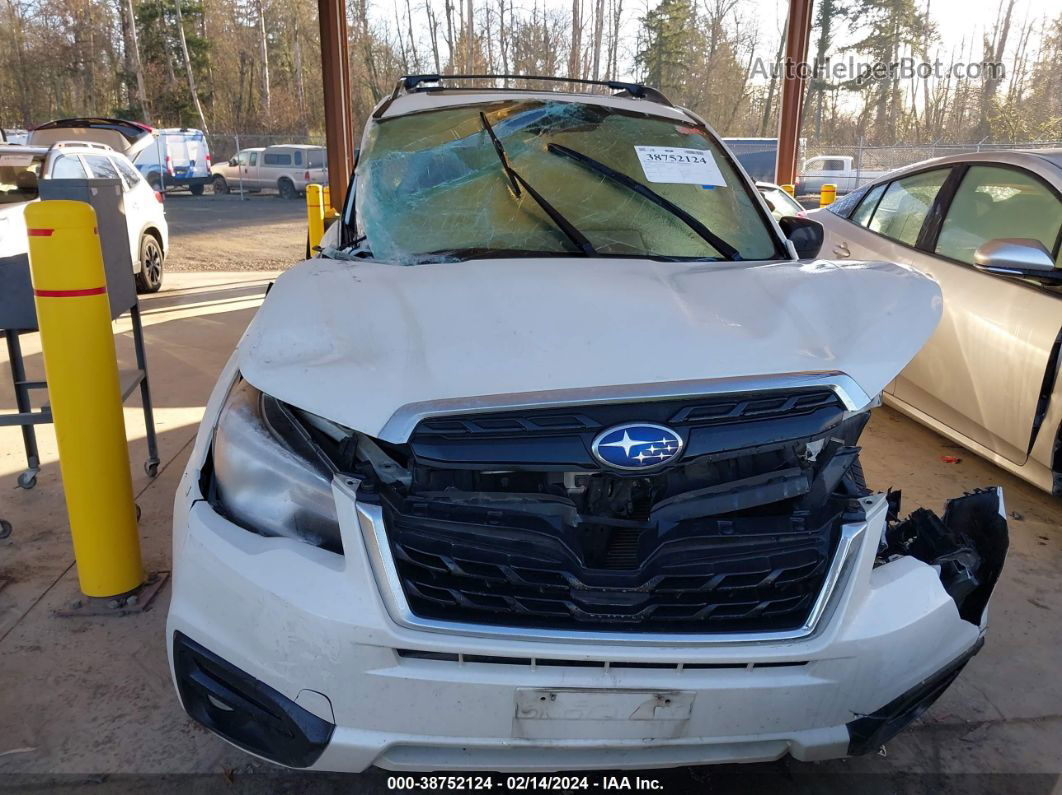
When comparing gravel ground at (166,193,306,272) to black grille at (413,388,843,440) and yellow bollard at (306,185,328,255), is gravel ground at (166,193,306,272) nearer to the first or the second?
yellow bollard at (306,185,328,255)

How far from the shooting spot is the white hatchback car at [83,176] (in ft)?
23.7

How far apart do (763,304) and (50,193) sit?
8.48ft

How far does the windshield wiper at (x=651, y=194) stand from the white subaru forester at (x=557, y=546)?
0.73 m

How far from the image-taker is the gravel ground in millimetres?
13453

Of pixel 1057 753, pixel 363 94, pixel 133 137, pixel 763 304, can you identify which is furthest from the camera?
pixel 363 94

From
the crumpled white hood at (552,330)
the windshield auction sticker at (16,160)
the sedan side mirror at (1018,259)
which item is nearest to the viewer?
the crumpled white hood at (552,330)

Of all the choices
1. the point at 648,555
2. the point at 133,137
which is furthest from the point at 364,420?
the point at 133,137

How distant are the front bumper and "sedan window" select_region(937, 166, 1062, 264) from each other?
2.76 meters

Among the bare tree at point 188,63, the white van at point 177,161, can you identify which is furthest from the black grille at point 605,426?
the bare tree at point 188,63

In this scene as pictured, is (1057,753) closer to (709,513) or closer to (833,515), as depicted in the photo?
(833,515)

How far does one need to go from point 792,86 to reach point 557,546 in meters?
9.95

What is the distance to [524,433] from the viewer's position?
1.58 metres

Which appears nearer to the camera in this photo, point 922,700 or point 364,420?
point 364,420

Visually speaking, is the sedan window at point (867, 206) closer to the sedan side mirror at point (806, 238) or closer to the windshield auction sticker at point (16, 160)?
the sedan side mirror at point (806, 238)
